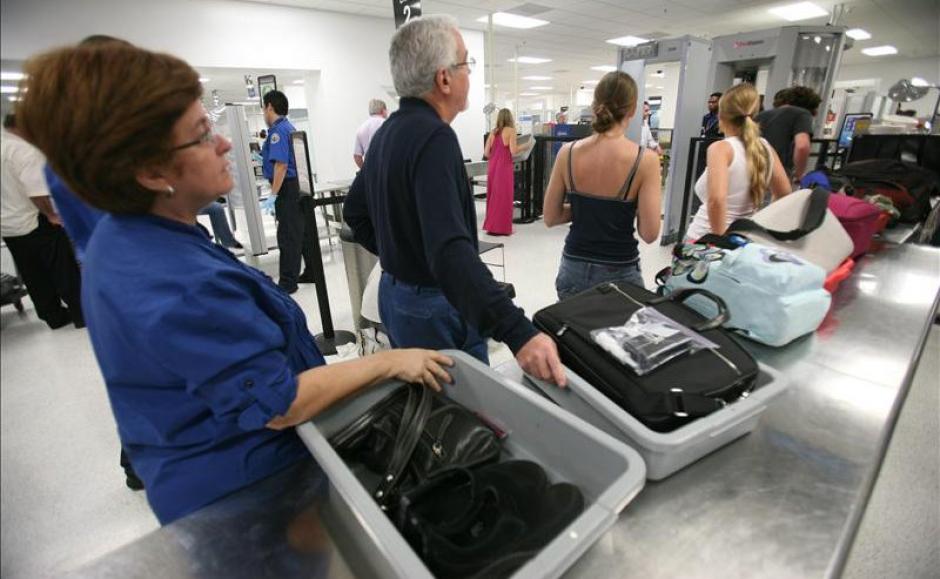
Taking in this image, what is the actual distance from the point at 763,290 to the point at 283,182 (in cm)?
375

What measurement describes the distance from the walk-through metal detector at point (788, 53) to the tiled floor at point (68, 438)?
242cm

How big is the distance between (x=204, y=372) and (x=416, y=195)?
2.11ft

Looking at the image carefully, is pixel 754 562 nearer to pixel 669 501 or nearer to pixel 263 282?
pixel 669 501

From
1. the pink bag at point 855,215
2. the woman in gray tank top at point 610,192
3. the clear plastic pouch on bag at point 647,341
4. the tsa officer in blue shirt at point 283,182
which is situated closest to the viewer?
the clear plastic pouch on bag at point 647,341

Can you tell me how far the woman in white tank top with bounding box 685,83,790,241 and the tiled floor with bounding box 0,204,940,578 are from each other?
1326 mm

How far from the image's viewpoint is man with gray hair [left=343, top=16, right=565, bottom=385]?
1.02 meters

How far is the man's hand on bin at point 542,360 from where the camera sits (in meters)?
0.95

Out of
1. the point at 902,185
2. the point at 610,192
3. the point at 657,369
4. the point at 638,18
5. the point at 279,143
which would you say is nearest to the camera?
the point at 657,369

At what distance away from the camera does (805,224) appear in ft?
5.32

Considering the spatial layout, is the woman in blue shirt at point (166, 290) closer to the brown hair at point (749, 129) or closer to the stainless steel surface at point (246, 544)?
the stainless steel surface at point (246, 544)

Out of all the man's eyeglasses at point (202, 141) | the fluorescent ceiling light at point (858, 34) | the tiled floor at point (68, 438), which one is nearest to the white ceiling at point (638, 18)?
the fluorescent ceiling light at point (858, 34)

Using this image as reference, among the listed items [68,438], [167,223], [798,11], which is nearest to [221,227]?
[68,438]

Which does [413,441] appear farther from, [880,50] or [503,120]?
[880,50]

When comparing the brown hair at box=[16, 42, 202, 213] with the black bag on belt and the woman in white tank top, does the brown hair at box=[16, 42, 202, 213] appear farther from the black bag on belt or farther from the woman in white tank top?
the woman in white tank top
